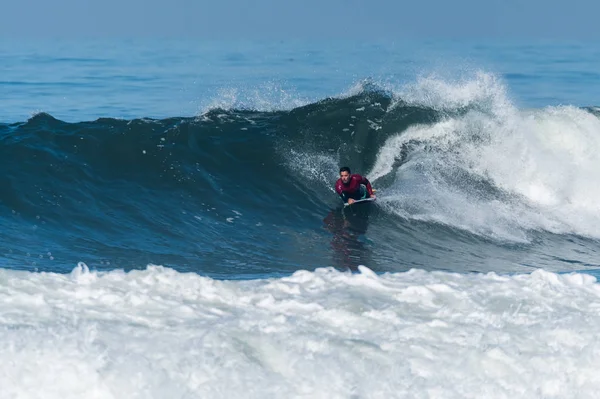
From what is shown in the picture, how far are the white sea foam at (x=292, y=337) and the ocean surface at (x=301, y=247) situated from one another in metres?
0.02

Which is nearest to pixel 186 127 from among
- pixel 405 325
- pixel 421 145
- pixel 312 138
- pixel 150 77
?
pixel 312 138

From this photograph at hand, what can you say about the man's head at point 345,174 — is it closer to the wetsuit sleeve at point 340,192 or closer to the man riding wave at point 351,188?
the man riding wave at point 351,188

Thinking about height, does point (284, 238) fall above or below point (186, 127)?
below

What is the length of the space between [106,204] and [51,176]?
109cm

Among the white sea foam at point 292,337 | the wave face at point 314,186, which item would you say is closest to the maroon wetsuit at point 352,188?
the wave face at point 314,186

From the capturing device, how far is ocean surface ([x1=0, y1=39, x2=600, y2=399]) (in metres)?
5.65

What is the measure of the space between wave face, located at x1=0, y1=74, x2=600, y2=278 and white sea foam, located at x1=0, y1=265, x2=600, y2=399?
85.5 inches

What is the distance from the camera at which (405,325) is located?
255 inches

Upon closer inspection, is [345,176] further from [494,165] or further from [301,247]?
[494,165]

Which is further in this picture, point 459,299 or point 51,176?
point 51,176

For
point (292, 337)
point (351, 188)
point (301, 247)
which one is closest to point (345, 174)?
point (351, 188)

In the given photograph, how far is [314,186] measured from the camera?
13.2 meters

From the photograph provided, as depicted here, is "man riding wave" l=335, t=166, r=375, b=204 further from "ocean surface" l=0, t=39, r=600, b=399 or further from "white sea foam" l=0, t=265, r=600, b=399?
"white sea foam" l=0, t=265, r=600, b=399

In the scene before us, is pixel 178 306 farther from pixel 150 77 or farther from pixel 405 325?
pixel 150 77
